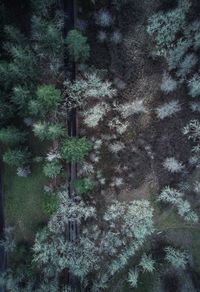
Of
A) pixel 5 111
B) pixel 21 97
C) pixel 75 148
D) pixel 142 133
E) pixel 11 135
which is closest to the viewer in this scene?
pixel 21 97

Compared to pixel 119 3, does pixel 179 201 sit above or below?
below

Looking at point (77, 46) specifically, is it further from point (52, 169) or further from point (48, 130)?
point (52, 169)

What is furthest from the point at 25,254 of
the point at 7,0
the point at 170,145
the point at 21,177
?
the point at 7,0

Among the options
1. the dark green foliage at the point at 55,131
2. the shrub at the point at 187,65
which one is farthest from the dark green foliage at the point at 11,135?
the shrub at the point at 187,65

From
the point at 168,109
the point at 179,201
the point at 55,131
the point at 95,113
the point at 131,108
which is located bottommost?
the point at 179,201

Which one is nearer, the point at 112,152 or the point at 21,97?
the point at 21,97

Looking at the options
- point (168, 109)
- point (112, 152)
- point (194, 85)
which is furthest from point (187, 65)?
point (112, 152)

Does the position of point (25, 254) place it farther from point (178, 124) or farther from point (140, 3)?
point (140, 3)

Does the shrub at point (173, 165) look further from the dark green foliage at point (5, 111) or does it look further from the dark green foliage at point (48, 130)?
the dark green foliage at point (5, 111)
